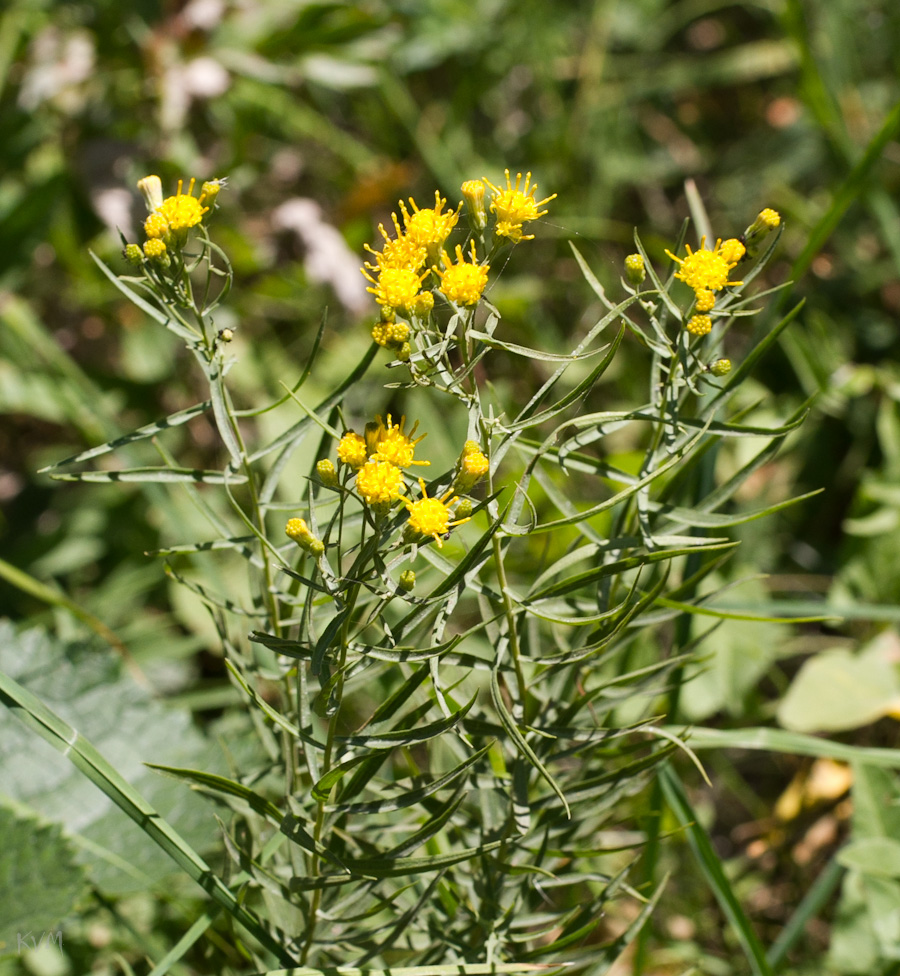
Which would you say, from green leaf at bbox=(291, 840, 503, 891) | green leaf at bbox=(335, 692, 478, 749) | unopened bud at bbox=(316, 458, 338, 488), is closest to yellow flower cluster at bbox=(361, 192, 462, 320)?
unopened bud at bbox=(316, 458, 338, 488)

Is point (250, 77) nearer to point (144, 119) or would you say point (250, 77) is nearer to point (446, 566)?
point (144, 119)

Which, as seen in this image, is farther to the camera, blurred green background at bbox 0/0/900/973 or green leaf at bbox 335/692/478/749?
blurred green background at bbox 0/0/900/973

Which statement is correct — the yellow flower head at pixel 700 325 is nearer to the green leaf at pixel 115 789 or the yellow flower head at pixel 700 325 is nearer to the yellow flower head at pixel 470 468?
the yellow flower head at pixel 470 468

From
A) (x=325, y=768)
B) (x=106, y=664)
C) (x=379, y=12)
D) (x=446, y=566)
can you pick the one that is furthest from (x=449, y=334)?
(x=379, y=12)

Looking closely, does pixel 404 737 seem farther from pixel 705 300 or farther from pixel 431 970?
pixel 705 300

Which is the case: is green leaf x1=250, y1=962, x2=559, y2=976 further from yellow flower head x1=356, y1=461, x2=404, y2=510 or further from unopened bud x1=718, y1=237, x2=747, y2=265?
unopened bud x1=718, y1=237, x2=747, y2=265

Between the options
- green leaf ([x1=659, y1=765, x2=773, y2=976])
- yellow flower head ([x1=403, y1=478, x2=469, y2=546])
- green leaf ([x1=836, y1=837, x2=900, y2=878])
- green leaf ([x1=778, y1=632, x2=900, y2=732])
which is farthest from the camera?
green leaf ([x1=778, y1=632, x2=900, y2=732])

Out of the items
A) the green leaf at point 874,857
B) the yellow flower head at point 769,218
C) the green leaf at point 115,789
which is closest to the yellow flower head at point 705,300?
the yellow flower head at point 769,218

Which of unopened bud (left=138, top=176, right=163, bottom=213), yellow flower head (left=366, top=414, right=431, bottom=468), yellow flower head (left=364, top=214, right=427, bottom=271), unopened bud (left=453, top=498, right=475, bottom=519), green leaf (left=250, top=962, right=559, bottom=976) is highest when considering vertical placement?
unopened bud (left=138, top=176, right=163, bottom=213)
